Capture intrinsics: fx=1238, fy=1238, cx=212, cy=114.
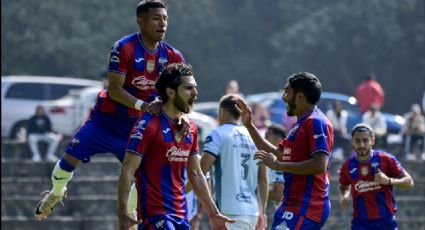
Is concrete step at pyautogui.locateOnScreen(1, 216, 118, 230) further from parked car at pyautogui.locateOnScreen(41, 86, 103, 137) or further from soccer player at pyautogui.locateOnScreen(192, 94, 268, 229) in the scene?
parked car at pyautogui.locateOnScreen(41, 86, 103, 137)

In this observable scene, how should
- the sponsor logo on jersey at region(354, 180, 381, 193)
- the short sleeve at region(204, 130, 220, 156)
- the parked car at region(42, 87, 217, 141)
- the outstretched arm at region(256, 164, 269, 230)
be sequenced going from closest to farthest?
the short sleeve at region(204, 130, 220, 156), the outstretched arm at region(256, 164, 269, 230), the sponsor logo on jersey at region(354, 180, 381, 193), the parked car at region(42, 87, 217, 141)

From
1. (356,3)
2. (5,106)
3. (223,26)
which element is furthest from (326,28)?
(5,106)

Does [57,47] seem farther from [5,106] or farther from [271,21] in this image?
[5,106]

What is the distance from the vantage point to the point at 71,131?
30.6 m

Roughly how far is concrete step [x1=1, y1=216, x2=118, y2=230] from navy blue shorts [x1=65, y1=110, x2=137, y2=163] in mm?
8948

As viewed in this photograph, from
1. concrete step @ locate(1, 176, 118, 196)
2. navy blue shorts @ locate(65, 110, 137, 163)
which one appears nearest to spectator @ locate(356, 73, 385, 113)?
concrete step @ locate(1, 176, 118, 196)

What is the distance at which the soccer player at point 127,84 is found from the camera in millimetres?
11023

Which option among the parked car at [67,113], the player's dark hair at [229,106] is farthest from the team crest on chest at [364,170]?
the parked car at [67,113]

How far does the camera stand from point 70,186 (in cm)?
2256

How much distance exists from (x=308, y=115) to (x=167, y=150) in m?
1.29

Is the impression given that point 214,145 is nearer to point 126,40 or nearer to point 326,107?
point 126,40

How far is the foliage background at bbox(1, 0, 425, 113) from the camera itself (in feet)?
151

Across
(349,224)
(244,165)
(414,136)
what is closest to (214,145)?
(244,165)

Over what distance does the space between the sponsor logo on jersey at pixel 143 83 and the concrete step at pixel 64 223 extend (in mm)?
9438
